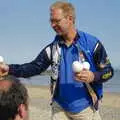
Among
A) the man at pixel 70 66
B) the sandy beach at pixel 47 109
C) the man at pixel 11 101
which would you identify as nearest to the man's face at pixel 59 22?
the man at pixel 70 66

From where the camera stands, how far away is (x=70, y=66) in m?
6.22

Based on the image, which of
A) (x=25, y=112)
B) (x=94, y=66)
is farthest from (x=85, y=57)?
(x=25, y=112)

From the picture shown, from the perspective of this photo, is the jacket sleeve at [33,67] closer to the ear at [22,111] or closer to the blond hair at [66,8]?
the blond hair at [66,8]

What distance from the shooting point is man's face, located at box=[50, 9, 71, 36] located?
20.6 ft

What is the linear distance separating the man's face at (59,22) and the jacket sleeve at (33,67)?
1.04 ft

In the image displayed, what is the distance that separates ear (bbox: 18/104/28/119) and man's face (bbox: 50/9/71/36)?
2.48 metres

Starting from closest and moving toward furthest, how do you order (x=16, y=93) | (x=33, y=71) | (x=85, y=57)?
(x=16, y=93), (x=85, y=57), (x=33, y=71)

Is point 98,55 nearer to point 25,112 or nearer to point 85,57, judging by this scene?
point 85,57

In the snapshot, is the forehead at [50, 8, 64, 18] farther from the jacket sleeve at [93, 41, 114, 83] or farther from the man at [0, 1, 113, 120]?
the jacket sleeve at [93, 41, 114, 83]

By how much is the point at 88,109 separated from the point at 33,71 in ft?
2.55

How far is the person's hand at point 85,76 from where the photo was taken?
5847 millimetres

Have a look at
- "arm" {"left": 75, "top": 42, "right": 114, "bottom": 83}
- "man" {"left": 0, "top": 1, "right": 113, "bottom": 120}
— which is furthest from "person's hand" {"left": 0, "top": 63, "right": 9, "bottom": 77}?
"arm" {"left": 75, "top": 42, "right": 114, "bottom": 83}

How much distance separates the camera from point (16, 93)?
381 cm

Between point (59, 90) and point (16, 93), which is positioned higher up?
point (16, 93)
